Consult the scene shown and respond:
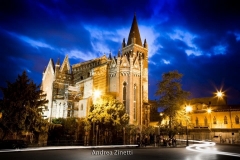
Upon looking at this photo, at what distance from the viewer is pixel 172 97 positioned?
39.1m

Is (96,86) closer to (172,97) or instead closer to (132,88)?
(132,88)

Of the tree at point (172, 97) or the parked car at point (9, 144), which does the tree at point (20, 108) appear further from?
the tree at point (172, 97)

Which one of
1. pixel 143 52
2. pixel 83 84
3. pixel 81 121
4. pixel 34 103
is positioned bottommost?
pixel 81 121

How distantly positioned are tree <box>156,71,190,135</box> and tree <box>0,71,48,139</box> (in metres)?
20.9

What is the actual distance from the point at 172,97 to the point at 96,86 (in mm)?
20018

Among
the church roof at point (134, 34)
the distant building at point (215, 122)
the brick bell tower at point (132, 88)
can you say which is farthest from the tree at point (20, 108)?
the church roof at point (134, 34)

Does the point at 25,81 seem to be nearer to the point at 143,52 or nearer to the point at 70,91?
the point at 70,91

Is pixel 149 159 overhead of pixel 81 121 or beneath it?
beneath

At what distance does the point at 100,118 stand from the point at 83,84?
23422mm

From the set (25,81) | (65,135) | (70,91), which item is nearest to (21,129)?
(25,81)

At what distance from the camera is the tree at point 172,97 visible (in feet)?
125

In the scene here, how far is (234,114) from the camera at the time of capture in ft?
175

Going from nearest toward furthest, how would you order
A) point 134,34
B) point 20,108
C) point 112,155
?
1. point 112,155
2. point 20,108
3. point 134,34

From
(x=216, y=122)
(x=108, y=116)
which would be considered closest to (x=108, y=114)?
(x=108, y=116)
